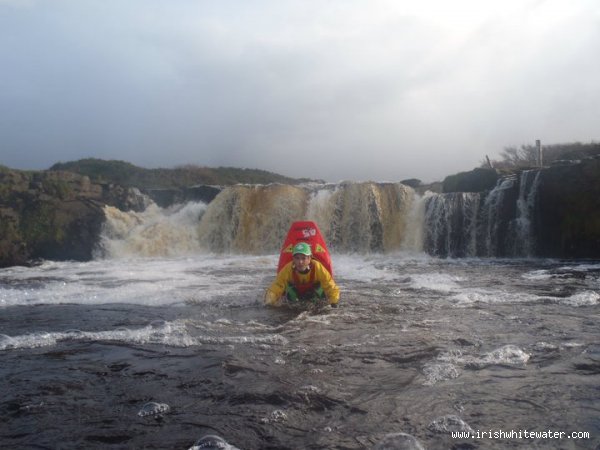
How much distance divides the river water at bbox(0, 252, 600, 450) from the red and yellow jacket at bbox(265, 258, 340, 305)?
235 millimetres

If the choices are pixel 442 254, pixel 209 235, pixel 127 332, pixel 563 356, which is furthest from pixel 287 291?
pixel 209 235

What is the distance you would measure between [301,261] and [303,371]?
2.44m

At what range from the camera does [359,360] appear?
431 cm

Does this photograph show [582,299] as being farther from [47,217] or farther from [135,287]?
[47,217]

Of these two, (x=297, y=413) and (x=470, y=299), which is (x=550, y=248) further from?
(x=297, y=413)

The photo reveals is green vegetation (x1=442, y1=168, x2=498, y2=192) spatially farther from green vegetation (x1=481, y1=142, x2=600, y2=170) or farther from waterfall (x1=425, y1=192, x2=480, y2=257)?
green vegetation (x1=481, y1=142, x2=600, y2=170)

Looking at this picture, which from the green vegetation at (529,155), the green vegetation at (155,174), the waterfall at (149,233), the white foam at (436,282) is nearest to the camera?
the white foam at (436,282)

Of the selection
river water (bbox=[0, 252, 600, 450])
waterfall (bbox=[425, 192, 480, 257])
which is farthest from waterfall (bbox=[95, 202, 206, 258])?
river water (bbox=[0, 252, 600, 450])

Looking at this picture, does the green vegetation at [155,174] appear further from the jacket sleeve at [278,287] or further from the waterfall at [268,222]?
the jacket sleeve at [278,287]

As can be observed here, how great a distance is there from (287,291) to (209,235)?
13.7m

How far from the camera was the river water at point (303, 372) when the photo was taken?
115 inches

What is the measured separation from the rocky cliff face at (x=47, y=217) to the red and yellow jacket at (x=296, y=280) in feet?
47.8

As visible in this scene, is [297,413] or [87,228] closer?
[297,413]

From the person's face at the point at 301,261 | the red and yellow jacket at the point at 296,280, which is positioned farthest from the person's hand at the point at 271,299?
the person's face at the point at 301,261
